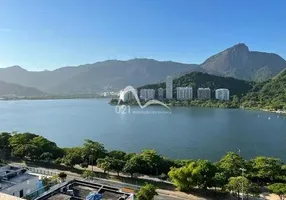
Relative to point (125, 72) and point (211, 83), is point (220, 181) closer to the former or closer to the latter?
point (211, 83)

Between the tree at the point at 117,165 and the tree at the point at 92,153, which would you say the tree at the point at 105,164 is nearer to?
the tree at the point at 117,165

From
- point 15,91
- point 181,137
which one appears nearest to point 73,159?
point 181,137

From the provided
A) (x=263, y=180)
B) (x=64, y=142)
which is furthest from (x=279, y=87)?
(x=263, y=180)

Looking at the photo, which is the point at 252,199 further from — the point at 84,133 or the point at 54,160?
the point at 84,133

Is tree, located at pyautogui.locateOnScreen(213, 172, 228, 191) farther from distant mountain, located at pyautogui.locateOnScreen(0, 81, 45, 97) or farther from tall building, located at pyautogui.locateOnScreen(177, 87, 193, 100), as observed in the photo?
distant mountain, located at pyautogui.locateOnScreen(0, 81, 45, 97)

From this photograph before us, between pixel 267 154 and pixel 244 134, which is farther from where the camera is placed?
pixel 244 134

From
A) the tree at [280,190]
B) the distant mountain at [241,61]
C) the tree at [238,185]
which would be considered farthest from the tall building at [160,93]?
the distant mountain at [241,61]

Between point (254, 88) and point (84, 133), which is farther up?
point (254, 88)
